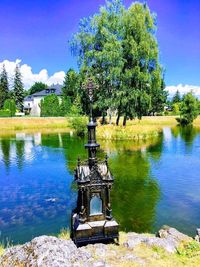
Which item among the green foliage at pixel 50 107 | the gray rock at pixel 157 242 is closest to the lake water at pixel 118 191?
the gray rock at pixel 157 242

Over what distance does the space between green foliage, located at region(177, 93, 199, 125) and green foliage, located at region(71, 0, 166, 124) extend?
33.2 m

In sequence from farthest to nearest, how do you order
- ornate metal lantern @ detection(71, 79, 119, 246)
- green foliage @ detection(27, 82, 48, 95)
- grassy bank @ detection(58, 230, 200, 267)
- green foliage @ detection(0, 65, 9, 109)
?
1. green foliage @ detection(27, 82, 48, 95)
2. green foliage @ detection(0, 65, 9, 109)
3. ornate metal lantern @ detection(71, 79, 119, 246)
4. grassy bank @ detection(58, 230, 200, 267)

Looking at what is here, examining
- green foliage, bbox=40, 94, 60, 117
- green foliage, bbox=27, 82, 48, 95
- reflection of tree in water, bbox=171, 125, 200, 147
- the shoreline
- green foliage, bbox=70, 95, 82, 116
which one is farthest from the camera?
green foliage, bbox=27, 82, 48, 95

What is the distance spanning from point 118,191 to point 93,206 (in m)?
7.67

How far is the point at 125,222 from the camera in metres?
12.9

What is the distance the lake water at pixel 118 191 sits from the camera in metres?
13.0

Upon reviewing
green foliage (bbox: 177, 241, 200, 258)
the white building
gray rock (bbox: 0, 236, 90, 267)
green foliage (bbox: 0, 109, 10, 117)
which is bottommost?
green foliage (bbox: 177, 241, 200, 258)

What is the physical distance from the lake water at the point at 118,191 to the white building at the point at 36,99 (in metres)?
71.6

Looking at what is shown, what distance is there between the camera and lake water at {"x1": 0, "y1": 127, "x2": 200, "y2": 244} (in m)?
13.0

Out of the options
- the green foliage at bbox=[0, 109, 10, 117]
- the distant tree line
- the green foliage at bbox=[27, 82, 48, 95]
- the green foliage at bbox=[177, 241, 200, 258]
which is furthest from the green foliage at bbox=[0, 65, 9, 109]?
the green foliage at bbox=[177, 241, 200, 258]

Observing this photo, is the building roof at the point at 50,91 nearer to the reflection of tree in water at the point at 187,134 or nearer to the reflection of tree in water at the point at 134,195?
the reflection of tree in water at the point at 187,134

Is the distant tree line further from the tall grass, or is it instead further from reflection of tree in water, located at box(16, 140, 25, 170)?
reflection of tree in water, located at box(16, 140, 25, 170)

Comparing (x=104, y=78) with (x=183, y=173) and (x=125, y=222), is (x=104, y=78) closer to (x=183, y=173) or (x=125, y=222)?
(x=183, y=173)

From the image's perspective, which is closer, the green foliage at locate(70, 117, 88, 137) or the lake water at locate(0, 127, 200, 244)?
the lake water at locate(0, 127, 200, 244)
